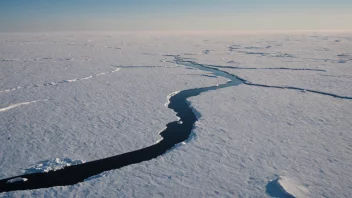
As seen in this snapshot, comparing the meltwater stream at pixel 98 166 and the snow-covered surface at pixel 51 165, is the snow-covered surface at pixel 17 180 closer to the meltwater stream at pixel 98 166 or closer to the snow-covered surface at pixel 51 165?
the meltwater stream at pixel 98 166

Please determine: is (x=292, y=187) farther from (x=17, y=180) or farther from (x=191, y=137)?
(x=17, y=180)

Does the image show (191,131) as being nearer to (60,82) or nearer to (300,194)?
(300,194)

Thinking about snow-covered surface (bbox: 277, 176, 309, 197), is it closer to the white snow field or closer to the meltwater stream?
the white snow field

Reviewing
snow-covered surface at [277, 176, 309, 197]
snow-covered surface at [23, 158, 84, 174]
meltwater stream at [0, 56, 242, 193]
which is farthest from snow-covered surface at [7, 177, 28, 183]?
snow-covered surface at [277, 176, 309, 197]

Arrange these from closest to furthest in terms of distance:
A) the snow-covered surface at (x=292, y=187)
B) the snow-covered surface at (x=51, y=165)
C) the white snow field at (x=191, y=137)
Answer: the snow-covered surface at (x=292, y=187)
the white snow field at (x=191, y=137)
the snow-covered surface at (x=51, y=165)

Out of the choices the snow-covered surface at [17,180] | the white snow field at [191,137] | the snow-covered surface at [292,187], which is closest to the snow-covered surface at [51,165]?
the white snow field at [191,137]

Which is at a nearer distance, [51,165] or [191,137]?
[51,165]

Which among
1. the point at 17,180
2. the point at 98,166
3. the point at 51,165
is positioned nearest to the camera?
the point at 17,180

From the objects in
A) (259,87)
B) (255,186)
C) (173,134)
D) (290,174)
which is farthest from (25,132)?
(259,87)

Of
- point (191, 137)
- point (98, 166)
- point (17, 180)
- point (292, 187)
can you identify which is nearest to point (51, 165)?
point (17, 180)

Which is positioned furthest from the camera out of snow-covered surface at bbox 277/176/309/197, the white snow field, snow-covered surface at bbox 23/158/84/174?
snow-covered surface at bbox 23/158/84/174

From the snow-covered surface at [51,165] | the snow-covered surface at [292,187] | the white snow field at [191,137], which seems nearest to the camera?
the snow-covered surface at [292,187]

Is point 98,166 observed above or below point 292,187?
below
